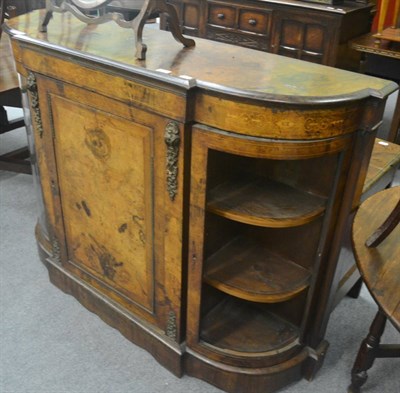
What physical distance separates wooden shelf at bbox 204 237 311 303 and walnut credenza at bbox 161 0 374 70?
191 centimetres

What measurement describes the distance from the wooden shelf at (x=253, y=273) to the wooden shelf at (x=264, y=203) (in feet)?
0.94

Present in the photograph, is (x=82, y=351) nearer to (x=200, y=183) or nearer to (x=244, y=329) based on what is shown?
(x=244, y=329)

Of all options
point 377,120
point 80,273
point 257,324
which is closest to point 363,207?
point 377,120

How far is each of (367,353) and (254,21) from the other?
269cm

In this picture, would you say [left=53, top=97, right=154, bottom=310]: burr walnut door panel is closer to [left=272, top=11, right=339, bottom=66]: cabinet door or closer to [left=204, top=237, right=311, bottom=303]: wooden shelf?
[left=204, top=237, right=311, bottom=303]: wooden shelf

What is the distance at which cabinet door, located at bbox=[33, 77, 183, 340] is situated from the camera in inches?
60.3

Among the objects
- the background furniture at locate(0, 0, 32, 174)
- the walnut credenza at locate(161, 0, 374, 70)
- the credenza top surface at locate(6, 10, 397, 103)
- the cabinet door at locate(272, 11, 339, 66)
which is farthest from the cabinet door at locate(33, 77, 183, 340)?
the cabinet door at locate(272, 11, 339, 66)

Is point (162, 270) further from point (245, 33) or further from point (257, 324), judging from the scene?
point (245, 33)

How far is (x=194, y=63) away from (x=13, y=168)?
6.45 feet

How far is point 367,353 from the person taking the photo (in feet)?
5.57

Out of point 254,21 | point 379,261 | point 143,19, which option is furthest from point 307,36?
point 379,261

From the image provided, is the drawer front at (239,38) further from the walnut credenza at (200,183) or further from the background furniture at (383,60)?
the walnut credenza at (200,183)

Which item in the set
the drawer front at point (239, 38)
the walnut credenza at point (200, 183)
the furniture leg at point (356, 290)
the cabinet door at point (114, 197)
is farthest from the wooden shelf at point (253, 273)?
the drawer front at point (239, 38)

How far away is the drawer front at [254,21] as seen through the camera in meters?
3.54
